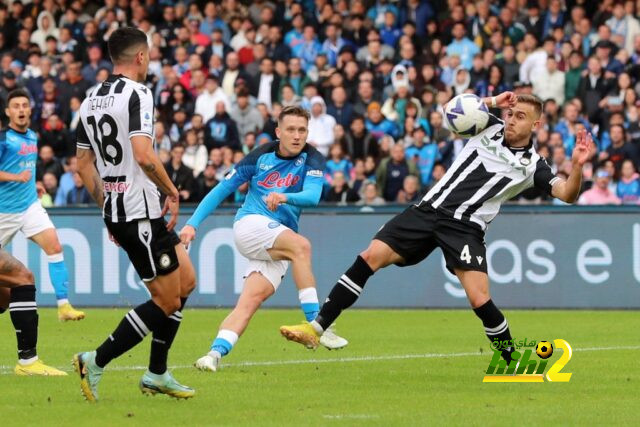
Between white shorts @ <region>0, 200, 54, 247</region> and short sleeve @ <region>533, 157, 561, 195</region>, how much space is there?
20.3 ft

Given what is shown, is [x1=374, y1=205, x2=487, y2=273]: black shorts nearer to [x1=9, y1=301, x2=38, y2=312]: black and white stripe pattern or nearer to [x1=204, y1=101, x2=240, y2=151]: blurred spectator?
[x1=9, y1=301, x2=38, y2=312]: black and white stripe pattern

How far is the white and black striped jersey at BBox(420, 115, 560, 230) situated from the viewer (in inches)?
398

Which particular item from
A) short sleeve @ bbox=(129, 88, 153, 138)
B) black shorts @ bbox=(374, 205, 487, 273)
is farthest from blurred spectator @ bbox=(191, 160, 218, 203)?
short sleeve @ bbox=(129, 88, 153, 138)

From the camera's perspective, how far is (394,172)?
20.0 metres

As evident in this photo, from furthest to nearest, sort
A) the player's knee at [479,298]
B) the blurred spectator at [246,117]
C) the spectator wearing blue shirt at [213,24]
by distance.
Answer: the spectator wearing blue shirt at [213,24]
the blurred spectator at [246,117]
the player's knee at [479,298]

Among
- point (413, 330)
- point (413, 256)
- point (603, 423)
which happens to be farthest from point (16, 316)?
point (413, 330)

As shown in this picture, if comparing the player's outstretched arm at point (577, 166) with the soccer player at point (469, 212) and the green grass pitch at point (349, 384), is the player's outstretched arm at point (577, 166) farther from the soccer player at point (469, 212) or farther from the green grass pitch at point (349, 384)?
the green grass pitch at point (349, 384)

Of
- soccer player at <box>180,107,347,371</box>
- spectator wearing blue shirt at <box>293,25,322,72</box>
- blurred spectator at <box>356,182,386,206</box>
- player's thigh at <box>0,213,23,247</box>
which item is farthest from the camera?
spectator wearing blue shirt at <box>293,25,322,72</box>

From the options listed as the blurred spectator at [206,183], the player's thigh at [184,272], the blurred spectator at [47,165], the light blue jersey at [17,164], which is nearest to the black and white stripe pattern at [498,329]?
the player's thigh at [184,272]

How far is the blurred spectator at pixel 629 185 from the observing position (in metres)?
18.9

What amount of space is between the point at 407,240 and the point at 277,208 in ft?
3.68

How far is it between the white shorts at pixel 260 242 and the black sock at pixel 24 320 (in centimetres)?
170

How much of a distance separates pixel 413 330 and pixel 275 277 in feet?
13.7

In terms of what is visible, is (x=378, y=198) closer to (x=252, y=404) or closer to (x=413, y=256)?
(x=413, y=256)
